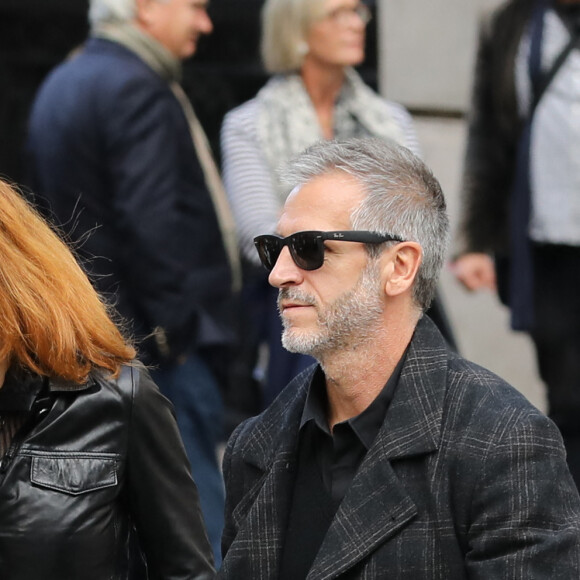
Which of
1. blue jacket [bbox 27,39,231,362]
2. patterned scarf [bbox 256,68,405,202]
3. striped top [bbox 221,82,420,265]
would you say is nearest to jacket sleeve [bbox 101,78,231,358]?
blue jacket [bbox 27,39,231,362]

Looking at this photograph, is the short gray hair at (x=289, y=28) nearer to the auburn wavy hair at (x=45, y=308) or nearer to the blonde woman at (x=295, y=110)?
the blonde woman at (x=295, y=110)

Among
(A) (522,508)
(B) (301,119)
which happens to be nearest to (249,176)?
(B) (301,119)

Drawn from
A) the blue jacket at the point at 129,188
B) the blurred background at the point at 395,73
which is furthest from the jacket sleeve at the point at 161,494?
the blurred background at the point at 395,73

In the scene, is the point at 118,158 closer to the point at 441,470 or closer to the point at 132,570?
the point at 132,570

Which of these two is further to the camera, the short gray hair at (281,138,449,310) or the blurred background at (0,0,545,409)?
the blurred background at (0,0,545,409)

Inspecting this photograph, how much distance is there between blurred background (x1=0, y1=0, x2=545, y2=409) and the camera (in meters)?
7.27

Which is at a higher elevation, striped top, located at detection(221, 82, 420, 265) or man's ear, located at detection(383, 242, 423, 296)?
man's ear, located at detection(383, 242, 423, 296)

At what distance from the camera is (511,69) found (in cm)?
537

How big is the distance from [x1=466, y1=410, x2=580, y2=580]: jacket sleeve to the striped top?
2606 mm

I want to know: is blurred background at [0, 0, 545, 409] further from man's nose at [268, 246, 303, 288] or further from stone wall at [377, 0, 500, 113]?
man's nose at [268, 246, 303, 288]

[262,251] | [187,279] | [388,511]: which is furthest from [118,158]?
[388,511]

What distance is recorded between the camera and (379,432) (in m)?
2.79

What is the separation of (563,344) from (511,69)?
39.9 inches

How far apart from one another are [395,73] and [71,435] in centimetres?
470
